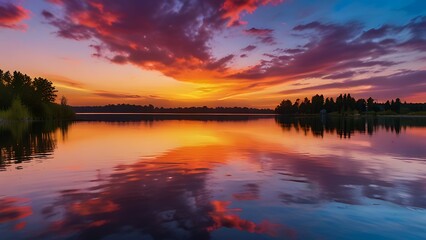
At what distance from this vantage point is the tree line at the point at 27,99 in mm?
122875

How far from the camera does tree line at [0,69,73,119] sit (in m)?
123

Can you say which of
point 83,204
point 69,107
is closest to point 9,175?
point 83,204

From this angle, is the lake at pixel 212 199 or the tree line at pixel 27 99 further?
the tree line at pixel 27 99

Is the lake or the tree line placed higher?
the tree line

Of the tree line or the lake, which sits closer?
the lake

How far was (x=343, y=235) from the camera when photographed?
36.0ft

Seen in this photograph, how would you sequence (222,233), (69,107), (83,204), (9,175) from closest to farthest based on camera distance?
(222,233)
(83,204)
(9,175)
(69,107)

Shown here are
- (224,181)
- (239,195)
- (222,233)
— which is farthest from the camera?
(224,181)

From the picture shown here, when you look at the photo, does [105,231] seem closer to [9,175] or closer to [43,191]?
[43,191]

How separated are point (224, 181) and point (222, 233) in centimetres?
902

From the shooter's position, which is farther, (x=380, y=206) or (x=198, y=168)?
(x=198, y=168)

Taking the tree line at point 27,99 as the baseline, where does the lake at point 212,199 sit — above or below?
below

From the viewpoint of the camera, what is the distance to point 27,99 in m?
136

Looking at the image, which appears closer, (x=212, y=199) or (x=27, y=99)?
(x=212, y=199)
